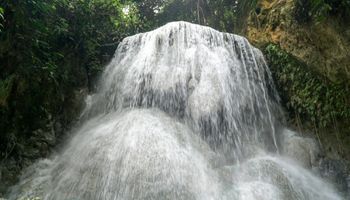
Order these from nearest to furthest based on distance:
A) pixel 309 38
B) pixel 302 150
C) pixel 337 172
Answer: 1. pixel 337 172
2. pixel 302 150
3. pixel 309 38

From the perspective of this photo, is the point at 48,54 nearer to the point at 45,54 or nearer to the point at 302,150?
the point at 45,54

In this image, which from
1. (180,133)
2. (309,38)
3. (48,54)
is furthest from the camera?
(309,38)

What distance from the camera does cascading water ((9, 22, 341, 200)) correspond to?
5.25 meters

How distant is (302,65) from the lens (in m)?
7.46

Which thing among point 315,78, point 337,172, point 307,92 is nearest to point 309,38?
point 315,78

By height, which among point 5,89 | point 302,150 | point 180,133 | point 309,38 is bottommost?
point 302,150

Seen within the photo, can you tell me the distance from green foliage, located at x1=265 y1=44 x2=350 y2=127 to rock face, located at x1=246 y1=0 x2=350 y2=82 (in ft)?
0.55

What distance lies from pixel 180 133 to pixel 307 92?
2882 millimetres

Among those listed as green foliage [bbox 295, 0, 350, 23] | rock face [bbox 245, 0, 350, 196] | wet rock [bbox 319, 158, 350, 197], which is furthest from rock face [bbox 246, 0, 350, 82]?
wet rock [bbox 319, 158, 350, 197]

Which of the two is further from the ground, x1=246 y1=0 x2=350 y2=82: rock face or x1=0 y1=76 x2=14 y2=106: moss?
x1=246 y1=0 x2=350 y2=82: rock face

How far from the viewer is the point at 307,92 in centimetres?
721

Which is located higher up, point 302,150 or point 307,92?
point 307,92

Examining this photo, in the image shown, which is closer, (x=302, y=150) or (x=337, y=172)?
(x=337, y=172)

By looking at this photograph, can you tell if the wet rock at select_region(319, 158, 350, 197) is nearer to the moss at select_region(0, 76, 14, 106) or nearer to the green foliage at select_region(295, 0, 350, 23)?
the green foliage at select_region(295, 0, 350, 23)
